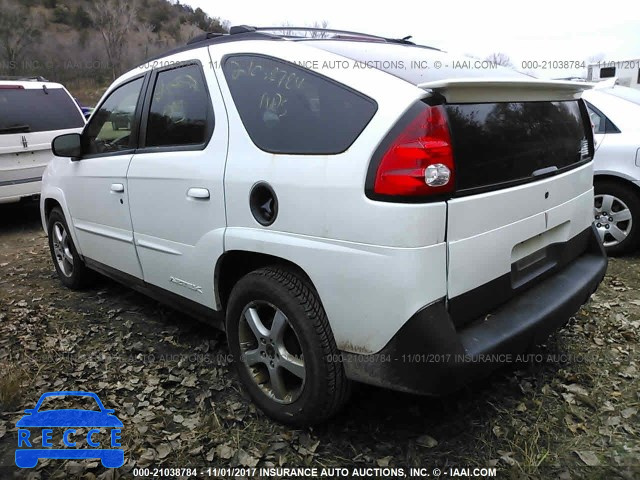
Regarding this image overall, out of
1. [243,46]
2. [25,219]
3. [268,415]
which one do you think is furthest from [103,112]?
[25,219]

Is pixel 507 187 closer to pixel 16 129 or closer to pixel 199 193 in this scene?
pixel 199 193

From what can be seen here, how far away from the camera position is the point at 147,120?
305 centimetres

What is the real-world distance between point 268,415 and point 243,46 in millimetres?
1798

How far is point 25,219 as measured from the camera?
740cm

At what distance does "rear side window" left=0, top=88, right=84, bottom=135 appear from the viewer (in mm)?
6230

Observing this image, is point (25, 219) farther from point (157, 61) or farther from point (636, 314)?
point (636, 314)

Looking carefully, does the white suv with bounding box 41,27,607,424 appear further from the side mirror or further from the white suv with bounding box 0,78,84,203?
the white suv with bounding box 0,78,84,203

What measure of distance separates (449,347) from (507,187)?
0.71 m

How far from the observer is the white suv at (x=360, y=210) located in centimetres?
184

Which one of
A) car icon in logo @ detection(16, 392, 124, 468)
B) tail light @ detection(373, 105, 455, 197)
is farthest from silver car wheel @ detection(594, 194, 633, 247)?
car icon in logo @ detection(16, 392, 124, 468)

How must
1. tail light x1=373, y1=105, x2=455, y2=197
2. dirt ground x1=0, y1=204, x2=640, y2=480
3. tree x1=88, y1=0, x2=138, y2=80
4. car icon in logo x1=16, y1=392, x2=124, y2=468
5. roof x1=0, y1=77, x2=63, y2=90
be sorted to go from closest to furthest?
tail light x1=373, y1=105, x2=455, y2=197, dirt ground x1=0, y1=204, x2=640, y2=480, car icon in logo x1=16, y1=392, x2=124, y2=468, roof x1=0, y1=77, x2=63, y2=90, tree x1=88, y1=0, x2=138, y2=80

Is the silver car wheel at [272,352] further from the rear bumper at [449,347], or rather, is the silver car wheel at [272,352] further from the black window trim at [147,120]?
the black window trim at [147,120]

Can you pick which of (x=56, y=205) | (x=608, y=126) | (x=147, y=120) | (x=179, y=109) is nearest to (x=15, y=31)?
(x=56, y=205)

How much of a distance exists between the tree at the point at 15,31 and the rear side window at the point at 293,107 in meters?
39.8
